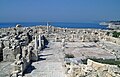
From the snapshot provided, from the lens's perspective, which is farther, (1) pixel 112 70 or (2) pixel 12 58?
(2) pixel 12 58

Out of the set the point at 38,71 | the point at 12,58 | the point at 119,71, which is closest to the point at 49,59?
the point at 12,58

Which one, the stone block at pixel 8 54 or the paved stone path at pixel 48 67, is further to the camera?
the stone block at pixel 8 54

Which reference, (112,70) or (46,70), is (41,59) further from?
(112,70)

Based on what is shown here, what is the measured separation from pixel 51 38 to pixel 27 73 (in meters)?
22.4

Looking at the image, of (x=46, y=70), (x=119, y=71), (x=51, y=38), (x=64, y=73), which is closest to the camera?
(x=119, y=71)

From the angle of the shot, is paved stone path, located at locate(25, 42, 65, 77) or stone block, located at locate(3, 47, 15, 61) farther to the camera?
stone block, located at locate(3, 47, 15, 61)

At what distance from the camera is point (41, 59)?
75.7 ft

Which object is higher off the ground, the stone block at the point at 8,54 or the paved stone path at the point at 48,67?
the stone block at the point at 8,54

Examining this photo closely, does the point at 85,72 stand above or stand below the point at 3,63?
above

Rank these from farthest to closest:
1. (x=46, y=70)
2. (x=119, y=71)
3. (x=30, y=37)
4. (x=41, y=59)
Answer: (x=30, y=37) < (x=41, y=59) < (x=46, y=70) < (x=119, y=71)

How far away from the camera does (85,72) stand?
12.2m

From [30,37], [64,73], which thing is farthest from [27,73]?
[30,37]

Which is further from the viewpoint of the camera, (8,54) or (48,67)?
(8,54)

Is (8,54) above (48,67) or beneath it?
above
